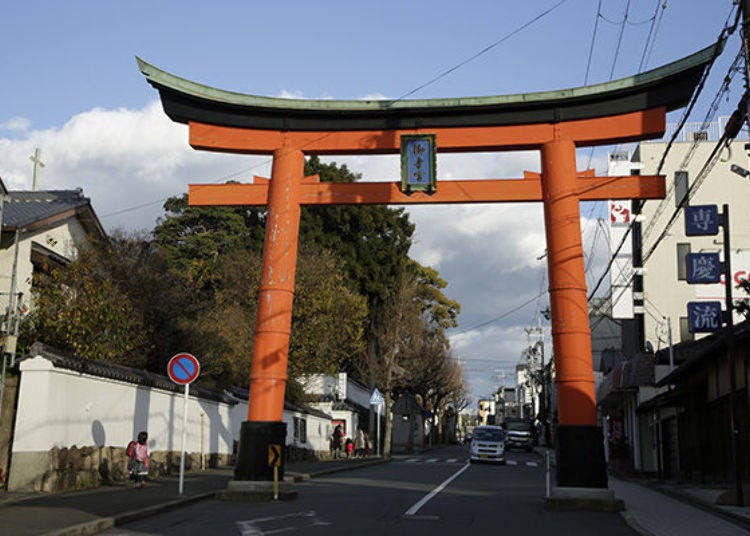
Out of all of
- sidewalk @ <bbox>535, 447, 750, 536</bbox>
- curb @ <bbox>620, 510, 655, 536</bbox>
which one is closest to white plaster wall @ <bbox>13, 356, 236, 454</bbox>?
curb @ <bbox>620, 510, 655, 536</bbox>

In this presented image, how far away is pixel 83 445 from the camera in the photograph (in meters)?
18.2

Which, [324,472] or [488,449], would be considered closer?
[324,472]

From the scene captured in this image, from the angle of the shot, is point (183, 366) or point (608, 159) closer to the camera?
point (183, 366)

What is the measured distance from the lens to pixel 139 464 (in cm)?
1844

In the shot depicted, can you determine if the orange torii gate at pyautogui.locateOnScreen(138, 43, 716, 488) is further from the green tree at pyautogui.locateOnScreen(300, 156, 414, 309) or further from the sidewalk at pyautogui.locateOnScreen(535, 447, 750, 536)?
the green tree at pyautogui.locateOnScreen(300, 156, 414, 309)

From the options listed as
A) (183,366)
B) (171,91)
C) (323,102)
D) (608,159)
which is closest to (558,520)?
(183,366)

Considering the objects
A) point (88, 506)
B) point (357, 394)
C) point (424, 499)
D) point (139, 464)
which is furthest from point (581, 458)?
point (357, 394)

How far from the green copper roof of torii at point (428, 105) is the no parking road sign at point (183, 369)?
19.5ft

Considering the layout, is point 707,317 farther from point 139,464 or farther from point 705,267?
point 139,464

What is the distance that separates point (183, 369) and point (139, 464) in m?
2.96

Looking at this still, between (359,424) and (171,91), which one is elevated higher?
(171,91)

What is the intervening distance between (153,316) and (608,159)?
105 feet

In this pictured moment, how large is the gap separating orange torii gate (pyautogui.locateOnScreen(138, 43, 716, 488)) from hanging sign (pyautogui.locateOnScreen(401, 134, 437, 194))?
0.45m

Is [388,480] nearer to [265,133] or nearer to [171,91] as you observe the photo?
[265,133]
